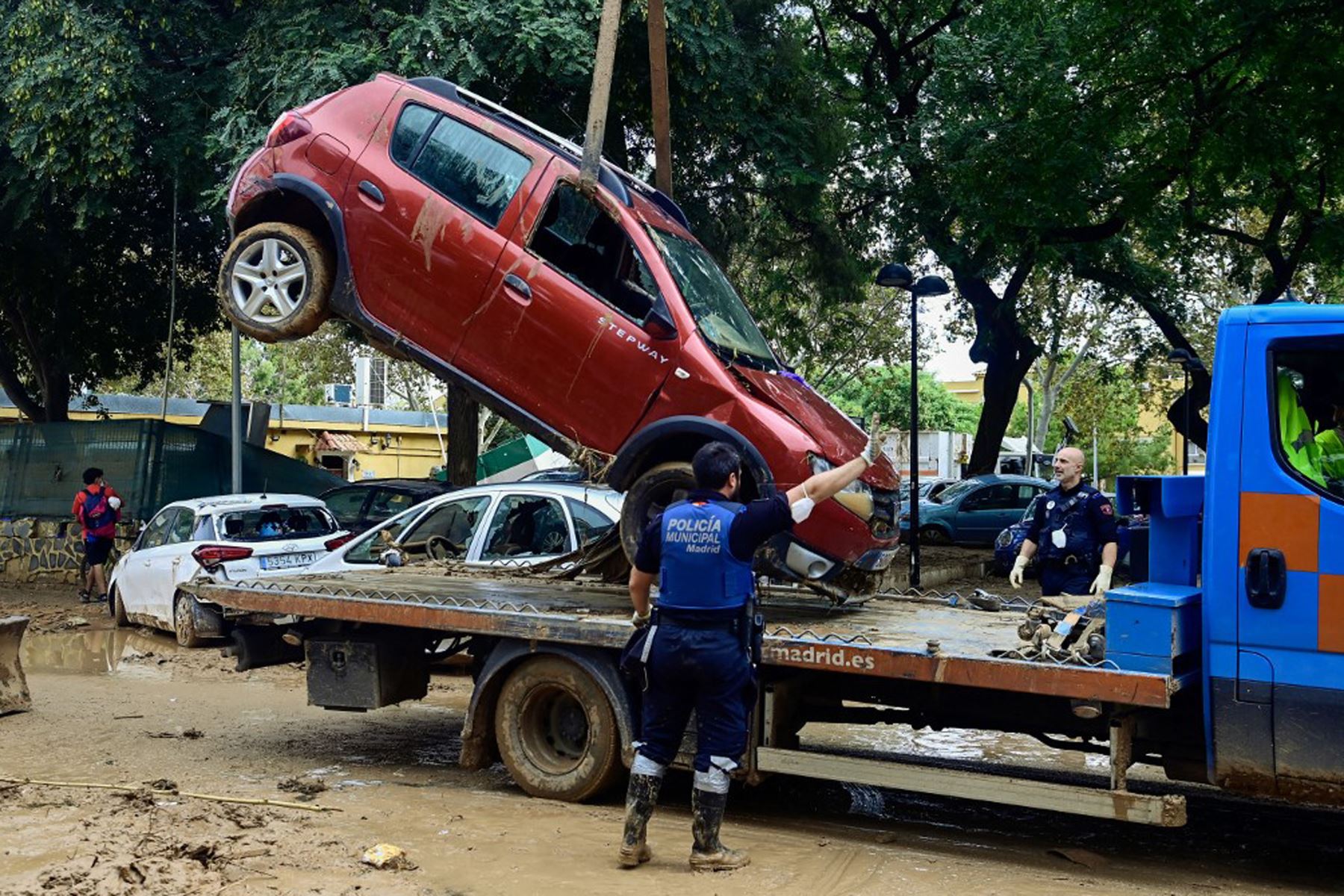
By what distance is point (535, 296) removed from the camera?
7.65 m

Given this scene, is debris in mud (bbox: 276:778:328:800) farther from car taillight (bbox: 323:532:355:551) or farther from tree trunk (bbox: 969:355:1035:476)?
tree trunk (bbox: 969:355:1035:476)

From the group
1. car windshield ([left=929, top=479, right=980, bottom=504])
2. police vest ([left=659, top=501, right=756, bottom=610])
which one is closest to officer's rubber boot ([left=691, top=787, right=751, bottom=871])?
police vest ([left=659, top=501, right=756, bottom=610])

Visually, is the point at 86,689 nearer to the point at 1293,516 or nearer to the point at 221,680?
the point at 221,680

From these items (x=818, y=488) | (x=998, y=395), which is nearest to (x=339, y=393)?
(x=998, y=395)

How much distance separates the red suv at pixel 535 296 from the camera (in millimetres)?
7383

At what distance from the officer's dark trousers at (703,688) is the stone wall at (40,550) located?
15904 mm

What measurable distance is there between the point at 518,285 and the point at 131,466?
13.6m

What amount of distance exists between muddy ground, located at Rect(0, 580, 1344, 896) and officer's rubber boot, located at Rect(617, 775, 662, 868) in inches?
3.6

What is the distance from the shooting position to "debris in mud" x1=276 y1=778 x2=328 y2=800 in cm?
722

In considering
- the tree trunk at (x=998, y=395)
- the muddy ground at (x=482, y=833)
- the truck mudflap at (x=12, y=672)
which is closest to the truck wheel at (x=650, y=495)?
the muddy ground at (x=482, y=833)

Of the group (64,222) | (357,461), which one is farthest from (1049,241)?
(357,461)

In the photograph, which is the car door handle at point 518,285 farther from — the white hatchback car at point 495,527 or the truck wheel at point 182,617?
the truck wheel at point 182,617

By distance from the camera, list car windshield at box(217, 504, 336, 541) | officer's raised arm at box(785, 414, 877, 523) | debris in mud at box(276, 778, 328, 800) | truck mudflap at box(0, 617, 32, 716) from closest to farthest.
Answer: officer's raised arm at box(785, 414, 877, 523), debris in mud at box(276, 778, 328, 800), truck mudflap at box(0, 617, 32, 716), car windshield at box(217, 504, 336, 541)

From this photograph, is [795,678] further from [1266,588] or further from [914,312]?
[914,312]
